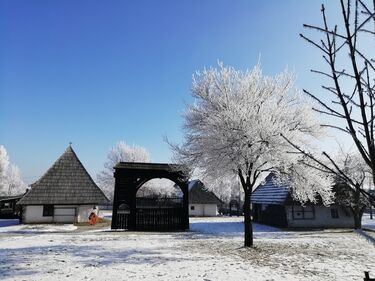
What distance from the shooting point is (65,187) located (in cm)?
2580

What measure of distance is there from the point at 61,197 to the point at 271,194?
19.7 meters

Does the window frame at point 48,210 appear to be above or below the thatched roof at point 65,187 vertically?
below

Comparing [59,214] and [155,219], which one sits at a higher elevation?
[59,214]

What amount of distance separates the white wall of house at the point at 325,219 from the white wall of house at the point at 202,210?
16846mm

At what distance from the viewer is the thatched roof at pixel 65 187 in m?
24.5

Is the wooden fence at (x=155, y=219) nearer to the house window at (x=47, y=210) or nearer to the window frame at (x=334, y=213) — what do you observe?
the house window at (x=47, y=210)

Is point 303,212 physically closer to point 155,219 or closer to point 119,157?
point 155,219

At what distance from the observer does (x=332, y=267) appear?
9688 millimetres

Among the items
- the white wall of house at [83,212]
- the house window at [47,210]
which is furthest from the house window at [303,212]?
the house window at [47,210]

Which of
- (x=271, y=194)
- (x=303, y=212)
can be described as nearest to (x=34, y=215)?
(x=271, y=194)

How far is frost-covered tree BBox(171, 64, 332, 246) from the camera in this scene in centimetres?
1306

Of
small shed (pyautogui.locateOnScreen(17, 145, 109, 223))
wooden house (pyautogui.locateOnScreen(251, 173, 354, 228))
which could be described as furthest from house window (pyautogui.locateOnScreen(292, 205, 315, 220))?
small shed (pyautogui.locateOnScreen(17, 145, 109, 223))

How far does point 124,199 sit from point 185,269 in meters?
13.3

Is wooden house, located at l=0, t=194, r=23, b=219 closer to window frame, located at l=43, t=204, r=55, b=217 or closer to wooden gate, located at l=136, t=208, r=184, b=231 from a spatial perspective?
window frame, located at l=43, t=204, r=55, b=217
